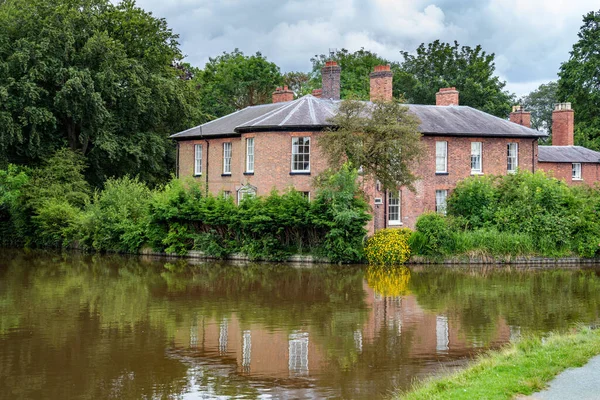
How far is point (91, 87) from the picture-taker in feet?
138

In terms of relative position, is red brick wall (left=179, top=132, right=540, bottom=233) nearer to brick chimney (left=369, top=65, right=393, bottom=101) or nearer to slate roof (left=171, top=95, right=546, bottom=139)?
→ slate roof (left=171, top=95, right=546, bottom=139)

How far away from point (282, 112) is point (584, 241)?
15.2 meters

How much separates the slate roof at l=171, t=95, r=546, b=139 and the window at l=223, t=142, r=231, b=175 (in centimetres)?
71

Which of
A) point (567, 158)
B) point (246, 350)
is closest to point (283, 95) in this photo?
point (567, 158)

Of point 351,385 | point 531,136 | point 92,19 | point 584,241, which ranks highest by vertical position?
point 92,19

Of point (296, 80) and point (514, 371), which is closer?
point (514, 371)

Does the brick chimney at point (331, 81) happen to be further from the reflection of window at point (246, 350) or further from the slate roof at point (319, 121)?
the reflection of window at point (246, 350)

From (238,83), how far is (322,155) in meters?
32.2

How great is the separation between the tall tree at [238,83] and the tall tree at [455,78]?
1126 cm

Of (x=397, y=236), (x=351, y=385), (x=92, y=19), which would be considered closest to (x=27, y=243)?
(x=92, y=19)

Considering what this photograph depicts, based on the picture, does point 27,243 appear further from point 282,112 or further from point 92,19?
point 282,112

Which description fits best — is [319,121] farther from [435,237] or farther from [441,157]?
[435,237]

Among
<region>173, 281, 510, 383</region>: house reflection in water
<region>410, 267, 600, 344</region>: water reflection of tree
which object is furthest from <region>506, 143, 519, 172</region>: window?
<region>173, 281, 510, 383</region>: house reflection in water

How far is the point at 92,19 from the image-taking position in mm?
44375
